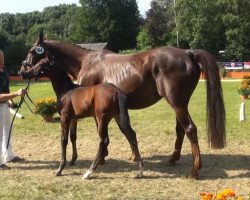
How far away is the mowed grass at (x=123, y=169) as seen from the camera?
21.1ft

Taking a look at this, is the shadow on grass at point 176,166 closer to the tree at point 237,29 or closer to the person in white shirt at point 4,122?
the person in white shirt at point 4,122

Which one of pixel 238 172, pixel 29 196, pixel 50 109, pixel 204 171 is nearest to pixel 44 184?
pixel 29 196

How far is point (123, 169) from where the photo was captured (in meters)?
8.02

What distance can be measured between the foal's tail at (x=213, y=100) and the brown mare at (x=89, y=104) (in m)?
1.40

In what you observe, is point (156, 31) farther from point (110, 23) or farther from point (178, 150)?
point (178, 150)

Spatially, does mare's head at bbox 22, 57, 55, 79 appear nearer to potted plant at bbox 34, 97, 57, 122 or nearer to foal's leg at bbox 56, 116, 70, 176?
foal's leg at bbox 56, 116, 70, 176

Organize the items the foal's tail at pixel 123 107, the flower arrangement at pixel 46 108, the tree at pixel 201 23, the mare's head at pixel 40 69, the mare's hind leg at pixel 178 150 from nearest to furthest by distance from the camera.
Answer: the foal's tail at pixel 123 107 → the mare's head at pixel 40 69 → the mare's hind leg at pixel 178 150 → the flower arrangement at pixel 46 108 → the tree at pixel 201 23

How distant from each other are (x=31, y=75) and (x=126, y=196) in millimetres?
2982

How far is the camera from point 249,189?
6508 millimetres

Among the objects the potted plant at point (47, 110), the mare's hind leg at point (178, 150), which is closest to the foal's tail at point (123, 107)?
the mare's hind leg at point (178, 150)

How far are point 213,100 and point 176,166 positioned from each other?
61.0 inches

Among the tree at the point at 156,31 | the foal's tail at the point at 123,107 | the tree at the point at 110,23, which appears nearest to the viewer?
the foal's tail at the point at 123,107

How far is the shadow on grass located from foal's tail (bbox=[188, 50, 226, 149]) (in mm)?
562

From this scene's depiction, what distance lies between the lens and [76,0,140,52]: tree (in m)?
81.0
